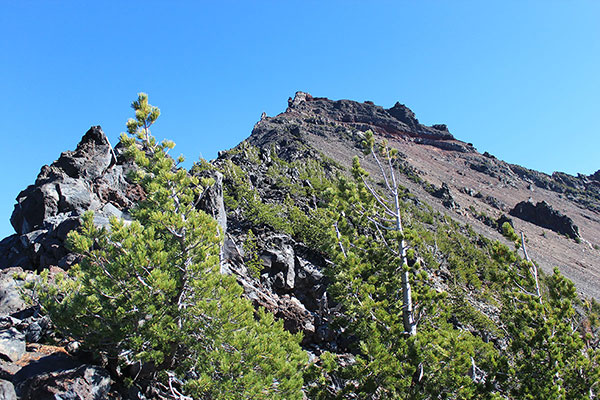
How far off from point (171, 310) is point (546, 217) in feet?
265

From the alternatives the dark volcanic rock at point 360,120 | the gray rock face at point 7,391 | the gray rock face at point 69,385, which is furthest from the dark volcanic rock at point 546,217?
the gray rock face at point 7,391

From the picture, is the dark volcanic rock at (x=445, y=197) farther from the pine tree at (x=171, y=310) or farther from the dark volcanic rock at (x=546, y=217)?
the pine tree at (x=171, y=310)

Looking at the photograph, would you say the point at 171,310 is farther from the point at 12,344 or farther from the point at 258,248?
the point at 258,248

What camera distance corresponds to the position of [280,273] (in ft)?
64.6

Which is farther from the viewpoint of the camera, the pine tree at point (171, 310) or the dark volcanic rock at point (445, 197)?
the dark volcanic rock at point (445, 197)

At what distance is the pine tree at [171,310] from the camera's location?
23.7 feet

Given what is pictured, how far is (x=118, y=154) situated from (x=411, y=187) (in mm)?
56146

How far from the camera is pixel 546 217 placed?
69062 millimetres

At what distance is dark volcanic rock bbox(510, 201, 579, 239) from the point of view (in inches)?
2615

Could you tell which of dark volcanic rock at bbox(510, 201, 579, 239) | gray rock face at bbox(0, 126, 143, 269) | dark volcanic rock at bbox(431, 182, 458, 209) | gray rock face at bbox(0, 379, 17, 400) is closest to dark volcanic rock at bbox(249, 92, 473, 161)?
dark volcanic rock at bbox(431, 182, 458, 209)

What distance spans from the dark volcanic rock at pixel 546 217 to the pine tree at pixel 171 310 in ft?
252

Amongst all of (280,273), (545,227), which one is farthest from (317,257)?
(545,227)

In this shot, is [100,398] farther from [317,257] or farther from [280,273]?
[317,257]

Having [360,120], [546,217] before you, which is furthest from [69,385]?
[360,120]
